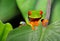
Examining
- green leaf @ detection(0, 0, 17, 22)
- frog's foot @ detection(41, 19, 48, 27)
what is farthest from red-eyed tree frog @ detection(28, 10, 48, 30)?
green leaf @ detection(0, 0, 17, 22)

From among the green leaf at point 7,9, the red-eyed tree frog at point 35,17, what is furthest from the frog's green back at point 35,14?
the green leaf at point 7,9

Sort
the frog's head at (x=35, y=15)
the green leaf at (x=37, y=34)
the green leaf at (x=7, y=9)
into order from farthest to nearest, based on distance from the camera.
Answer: the green leaf at (x=7, y=9) → the frog's head at (x=35, y=15) → the green leaf at (x=37, y=34)

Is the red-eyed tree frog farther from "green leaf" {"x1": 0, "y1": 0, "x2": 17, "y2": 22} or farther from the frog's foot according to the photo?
"green leaf" {"x1": 0, "y1": 0, "x2": 17, "y2": 22}

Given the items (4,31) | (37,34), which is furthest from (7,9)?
(37,34)

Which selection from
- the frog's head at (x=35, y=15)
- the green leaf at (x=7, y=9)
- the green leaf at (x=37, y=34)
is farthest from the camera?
the green leaf at (x=7, y=9)

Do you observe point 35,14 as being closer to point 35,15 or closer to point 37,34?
point 35,15

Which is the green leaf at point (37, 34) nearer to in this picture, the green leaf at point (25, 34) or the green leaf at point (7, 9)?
the green leaf at point (25, 34)

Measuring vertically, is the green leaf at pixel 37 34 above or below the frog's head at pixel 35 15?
below

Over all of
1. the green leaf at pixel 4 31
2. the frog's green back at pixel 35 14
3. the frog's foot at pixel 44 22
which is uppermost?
the frog's green back at pixel 35 14
